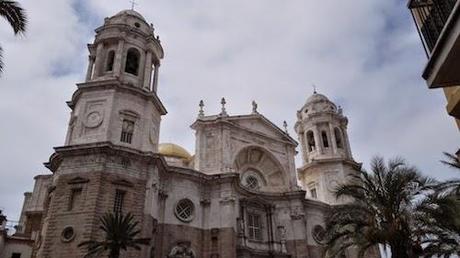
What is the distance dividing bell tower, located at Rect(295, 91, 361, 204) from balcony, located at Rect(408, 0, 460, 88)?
32.1 meters

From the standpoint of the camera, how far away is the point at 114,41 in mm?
31672

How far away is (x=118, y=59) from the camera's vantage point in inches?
1204

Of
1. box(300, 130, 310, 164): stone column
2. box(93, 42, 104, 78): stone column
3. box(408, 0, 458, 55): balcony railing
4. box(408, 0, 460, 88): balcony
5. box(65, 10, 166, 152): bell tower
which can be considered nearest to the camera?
box(408, 0, 460, 88): balcony

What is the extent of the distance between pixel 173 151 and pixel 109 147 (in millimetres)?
17352

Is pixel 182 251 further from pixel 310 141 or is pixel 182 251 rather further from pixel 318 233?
pixel 310 141

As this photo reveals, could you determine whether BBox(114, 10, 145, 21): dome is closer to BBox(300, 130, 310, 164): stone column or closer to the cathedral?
the cathedral

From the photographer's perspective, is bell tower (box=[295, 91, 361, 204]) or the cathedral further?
bell tower (box=[295, 91, 361, 204])

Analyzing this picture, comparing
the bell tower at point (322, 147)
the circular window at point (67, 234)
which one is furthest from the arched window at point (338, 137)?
the circular window at point (67, 234)

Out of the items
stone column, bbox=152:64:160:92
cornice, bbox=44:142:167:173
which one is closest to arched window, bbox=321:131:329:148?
stone column, bbox=152:64:160:92

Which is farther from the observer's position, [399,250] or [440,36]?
[399,250]

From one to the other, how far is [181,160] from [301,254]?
15204 mm

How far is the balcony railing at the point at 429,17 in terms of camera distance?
7926 millimetres

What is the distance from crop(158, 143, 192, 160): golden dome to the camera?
4238cm

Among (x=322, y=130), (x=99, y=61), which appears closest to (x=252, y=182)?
(x=322, y=130)
